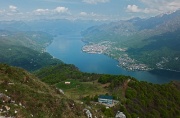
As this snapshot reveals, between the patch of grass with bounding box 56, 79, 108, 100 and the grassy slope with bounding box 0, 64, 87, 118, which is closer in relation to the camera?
the grassy slope with bounding box 0, 64, 87, 118

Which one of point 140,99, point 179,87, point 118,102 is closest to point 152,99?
point 140,99

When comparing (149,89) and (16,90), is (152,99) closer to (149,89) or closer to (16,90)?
(149,89)

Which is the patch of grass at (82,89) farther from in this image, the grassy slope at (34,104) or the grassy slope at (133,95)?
the grassy slope at (34,104)

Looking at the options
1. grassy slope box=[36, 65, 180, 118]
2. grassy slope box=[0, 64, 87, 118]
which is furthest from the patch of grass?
grassy slope box=[0, 64, 87, 118]

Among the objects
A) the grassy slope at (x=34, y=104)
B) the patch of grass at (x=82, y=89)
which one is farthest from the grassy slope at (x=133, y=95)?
the grassy slope at (x=34, y=104)

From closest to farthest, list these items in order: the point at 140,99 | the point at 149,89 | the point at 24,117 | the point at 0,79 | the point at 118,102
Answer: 1. the point at 24,117
2. the point at 0,79
3. the point at 118,102
4. the point at 140,99
5. the point at 149,89

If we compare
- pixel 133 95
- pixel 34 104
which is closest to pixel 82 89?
pixel 133 95

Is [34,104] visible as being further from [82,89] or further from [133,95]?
[82,89]

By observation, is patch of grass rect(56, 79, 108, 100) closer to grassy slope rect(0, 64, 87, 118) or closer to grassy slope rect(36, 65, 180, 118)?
grassy slope rect(36, 65, 180, 118)

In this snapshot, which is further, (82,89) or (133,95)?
(82,89)

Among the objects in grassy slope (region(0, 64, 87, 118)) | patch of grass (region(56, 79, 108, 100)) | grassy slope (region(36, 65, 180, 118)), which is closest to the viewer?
grassy slope (region(0, 64, 87, 118))

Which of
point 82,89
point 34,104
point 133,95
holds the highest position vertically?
point 34,104
